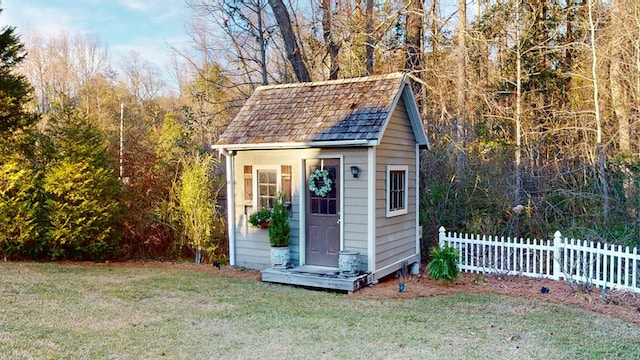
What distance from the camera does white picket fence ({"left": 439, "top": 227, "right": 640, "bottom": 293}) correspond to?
7.07m

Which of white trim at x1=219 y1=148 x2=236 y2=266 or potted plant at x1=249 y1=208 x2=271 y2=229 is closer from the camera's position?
potted plant at x1=249 y1=208 x2=271 y2=229

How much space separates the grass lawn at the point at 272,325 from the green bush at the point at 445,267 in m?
0.68

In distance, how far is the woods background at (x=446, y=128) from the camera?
8930mm

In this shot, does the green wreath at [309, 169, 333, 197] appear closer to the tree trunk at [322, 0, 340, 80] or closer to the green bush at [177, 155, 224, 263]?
the green bush at [177, 155, 224, 263]

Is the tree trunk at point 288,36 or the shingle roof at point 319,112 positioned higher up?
the tree trunk at point 288,36

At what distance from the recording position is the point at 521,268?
817cm

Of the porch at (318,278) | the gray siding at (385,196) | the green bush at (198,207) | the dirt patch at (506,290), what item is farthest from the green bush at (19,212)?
the gray siding at (385,196)

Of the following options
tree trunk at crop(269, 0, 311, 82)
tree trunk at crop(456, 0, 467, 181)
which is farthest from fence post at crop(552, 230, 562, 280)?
tree trunk at crop(269, 0, 311, 82)

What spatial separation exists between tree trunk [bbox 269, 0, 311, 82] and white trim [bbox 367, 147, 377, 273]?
660cm

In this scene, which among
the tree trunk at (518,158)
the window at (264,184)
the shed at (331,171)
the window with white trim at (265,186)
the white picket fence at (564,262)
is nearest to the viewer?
the white picket fence at (564,262)

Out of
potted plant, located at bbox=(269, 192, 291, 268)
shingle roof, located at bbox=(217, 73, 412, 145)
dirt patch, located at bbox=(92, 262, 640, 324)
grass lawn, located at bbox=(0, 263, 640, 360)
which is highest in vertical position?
shingle roof, located at bbox=(217, 73, 412, 145)

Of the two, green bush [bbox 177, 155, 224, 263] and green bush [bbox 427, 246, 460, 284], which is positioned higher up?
green bush [bbox 177, 155, 224, 263]

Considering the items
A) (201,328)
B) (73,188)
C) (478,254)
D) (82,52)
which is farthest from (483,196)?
(82,52)

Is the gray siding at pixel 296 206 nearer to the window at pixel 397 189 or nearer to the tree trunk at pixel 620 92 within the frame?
the window at pixel 397 189
